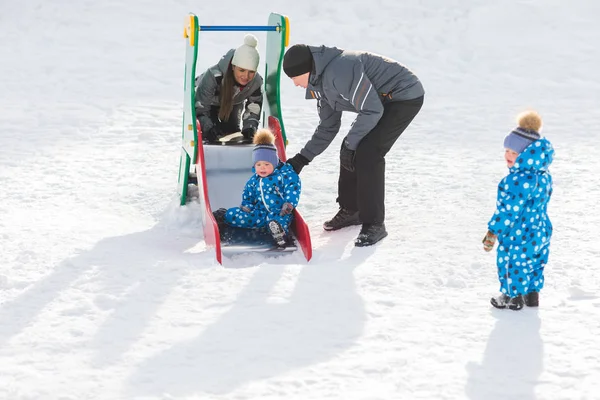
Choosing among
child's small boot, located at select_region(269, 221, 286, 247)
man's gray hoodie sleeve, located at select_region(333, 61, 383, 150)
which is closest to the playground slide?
child's small boot, located at select_region(269, 221, 286, 247)

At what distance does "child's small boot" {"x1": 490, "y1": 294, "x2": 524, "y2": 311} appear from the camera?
410cm

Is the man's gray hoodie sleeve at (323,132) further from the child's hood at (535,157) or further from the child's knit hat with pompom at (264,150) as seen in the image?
the child's hood at (535,157)

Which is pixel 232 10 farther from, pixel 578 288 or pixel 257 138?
pixel 578 288

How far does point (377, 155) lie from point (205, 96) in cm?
152

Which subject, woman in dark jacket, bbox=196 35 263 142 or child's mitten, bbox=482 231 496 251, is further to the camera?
woman in dark jacket, bbox=196 35 263 142

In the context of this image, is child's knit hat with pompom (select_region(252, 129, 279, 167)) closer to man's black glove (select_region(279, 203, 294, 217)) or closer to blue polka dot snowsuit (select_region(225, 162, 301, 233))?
blue polka dot snowsuit (select_region(225, 162, 301, 233))

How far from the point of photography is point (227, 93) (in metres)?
5.88

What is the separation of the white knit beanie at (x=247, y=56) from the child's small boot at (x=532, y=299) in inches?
104

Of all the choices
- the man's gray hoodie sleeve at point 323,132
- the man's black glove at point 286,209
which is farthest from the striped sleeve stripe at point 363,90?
the man's black glove at point 286,209

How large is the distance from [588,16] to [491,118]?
198 inches

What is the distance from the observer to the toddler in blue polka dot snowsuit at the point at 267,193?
5.13 meters

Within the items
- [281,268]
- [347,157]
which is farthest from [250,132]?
[281,268]

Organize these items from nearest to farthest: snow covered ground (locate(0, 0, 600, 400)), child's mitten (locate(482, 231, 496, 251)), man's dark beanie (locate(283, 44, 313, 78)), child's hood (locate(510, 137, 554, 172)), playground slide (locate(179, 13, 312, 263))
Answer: snow covered ground (locate(0, 0, 600, 400)), child's hood (locate(510, 137, 554, 172)), child's mitten (locate(482, 231, 496, 251)), man's dark beanie (locate(283, 44, 313, 78)), playground slide (locate(179, 13, 312, 263))

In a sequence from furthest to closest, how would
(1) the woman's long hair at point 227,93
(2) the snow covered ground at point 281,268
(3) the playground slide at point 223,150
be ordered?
1. (1) the woman's long hair at point 227,93
2. (3) the playground slide at point 223,150
3. (2) the snow covered ground at point 281,268
